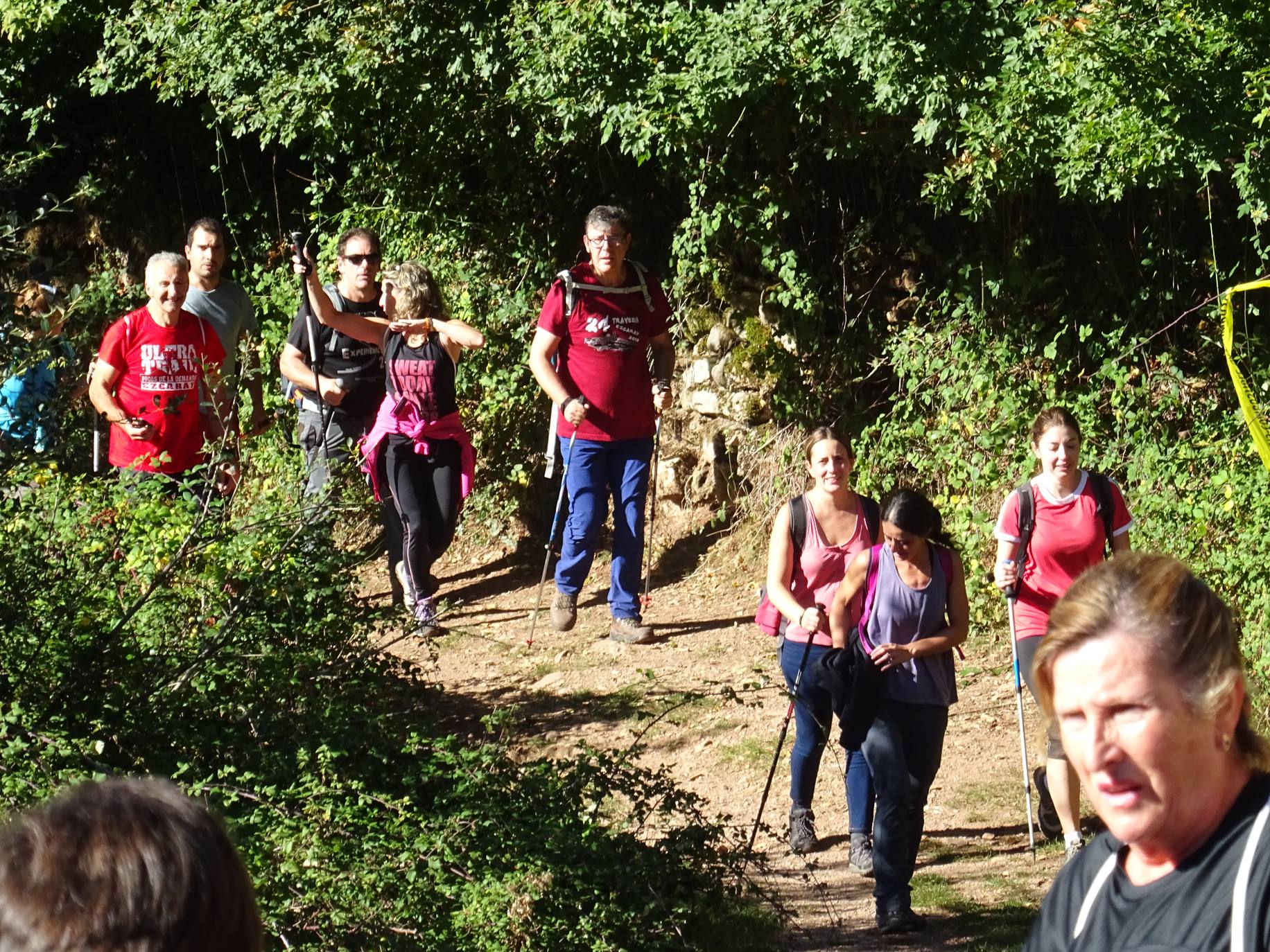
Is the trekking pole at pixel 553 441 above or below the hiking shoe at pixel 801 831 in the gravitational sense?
above

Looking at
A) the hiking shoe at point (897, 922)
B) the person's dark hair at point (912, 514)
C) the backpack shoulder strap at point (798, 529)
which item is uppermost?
the person's dark hair at point (912, 514)

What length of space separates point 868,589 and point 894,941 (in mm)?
1298

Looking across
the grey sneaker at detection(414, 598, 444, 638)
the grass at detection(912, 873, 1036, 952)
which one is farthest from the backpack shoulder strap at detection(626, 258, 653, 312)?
the grass at detection(912, 873, 1036, 952)

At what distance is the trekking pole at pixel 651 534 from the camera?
9.66 meters

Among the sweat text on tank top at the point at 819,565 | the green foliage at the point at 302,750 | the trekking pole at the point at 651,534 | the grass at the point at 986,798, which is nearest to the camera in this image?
the green foliage at the point at 302,750

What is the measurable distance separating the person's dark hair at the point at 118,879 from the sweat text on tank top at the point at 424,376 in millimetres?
7123

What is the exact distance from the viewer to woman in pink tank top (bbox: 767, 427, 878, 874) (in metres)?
6.00

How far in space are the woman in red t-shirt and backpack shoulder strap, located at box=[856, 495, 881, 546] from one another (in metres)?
0.54

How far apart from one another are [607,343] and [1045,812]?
142 inches

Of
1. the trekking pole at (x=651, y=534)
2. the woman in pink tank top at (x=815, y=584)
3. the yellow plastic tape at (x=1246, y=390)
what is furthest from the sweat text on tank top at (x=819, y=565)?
the trekking pole at (x=651, y=534)

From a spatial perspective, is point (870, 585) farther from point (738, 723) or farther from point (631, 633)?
point (631, 633)

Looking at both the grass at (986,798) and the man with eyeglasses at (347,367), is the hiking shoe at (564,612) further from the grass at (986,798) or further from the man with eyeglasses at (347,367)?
the grass at (986,798)

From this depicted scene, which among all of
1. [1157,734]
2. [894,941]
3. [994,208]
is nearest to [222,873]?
[1157,734]

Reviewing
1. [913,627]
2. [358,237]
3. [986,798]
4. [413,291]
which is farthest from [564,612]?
[913,627]
